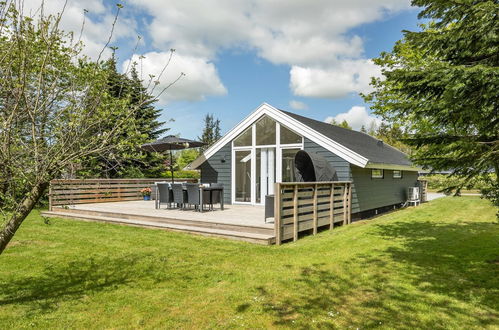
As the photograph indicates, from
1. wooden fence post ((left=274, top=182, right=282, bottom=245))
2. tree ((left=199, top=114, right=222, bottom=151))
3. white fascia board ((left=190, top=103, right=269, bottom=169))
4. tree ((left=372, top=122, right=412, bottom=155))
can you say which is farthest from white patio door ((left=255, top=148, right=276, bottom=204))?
tree ((left=199, top=114, right=222, bottom=151))

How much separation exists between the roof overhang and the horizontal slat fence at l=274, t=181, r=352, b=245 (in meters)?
1.11

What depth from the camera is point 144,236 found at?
24.7 feet

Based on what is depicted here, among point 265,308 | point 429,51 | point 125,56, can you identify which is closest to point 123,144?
point 125,56

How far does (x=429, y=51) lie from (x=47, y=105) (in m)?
4.74

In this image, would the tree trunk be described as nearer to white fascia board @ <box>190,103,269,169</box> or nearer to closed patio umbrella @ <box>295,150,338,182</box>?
closed patio umbrella @ <box>295,150,338,182</box>

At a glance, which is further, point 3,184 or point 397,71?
point 397,71

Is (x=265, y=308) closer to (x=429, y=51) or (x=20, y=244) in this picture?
(x=429, y=51)

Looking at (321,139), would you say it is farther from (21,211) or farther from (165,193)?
(21,211)

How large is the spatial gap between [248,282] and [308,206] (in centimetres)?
381

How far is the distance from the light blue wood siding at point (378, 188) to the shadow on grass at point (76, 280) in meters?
7.74

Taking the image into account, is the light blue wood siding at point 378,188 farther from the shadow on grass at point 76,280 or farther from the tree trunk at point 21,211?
the tree trunk at point 21,211

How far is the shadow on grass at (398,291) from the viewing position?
10.9ft

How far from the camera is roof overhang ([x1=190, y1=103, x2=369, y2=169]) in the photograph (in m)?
10.4

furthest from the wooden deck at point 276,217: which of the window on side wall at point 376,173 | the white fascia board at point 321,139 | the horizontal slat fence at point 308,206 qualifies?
the window on side wall at point 376,173
